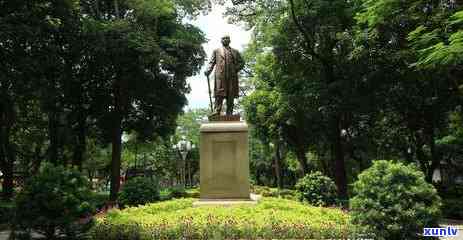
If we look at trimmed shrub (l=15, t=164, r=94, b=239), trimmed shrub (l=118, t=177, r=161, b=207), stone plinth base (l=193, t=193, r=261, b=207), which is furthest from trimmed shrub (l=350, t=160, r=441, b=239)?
trimmed shrub (l=118, t=177, r=161, b=207)

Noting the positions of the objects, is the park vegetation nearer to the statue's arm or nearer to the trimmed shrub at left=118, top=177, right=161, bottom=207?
the trimmed shrub at left=118, top=177, right=161, bottom=207

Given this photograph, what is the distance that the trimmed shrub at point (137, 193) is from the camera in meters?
17.7

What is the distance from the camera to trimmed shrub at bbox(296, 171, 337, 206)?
1858 centimetres

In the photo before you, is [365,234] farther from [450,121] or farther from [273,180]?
[273,180]

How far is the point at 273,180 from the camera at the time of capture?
2913 inches

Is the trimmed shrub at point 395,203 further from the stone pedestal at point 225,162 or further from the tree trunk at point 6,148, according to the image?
the tree trunk at point 6,148

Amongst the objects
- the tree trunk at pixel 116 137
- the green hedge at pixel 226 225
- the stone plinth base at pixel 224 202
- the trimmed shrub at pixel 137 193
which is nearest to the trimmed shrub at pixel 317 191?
the stone plinth base at pixel 224 202

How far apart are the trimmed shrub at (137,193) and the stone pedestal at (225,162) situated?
440cm

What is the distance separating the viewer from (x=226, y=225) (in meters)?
10.7

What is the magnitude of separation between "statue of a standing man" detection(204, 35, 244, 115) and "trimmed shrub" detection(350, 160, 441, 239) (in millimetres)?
6173

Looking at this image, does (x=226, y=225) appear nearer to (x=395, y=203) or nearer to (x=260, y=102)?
(x=395, y=203)

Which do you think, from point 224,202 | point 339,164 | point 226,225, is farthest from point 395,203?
point 339,164

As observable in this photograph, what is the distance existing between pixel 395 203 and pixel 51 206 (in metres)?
7.04

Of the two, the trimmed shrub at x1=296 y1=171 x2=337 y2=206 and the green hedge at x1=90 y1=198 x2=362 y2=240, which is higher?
the trimmed shrub at x1=296 y1=171 x2=337 y2=206
